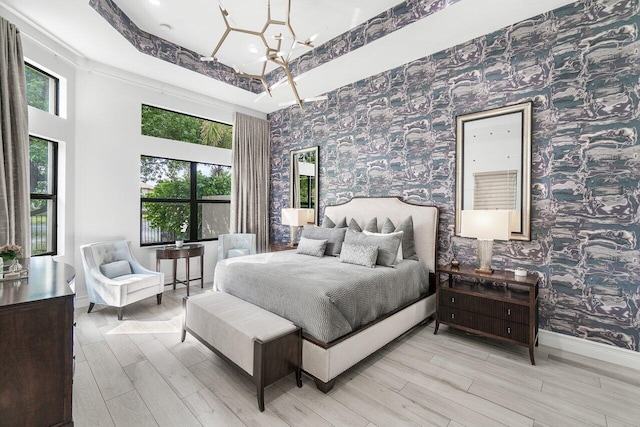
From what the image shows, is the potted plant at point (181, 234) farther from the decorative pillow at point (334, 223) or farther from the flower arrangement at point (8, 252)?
the flower arrangement at point (8, 252)

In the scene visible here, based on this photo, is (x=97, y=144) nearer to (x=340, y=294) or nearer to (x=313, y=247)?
(x=313, y=247)

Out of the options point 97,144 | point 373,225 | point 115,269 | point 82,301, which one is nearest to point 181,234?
point 115,269

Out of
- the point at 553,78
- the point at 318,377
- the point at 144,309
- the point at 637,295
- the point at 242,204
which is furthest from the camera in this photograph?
the point at 242,204

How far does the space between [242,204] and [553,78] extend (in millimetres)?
4726

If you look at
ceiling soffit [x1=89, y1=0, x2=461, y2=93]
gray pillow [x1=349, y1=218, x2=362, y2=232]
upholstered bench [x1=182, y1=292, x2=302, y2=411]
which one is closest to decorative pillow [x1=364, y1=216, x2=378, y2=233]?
gray pillow [x1=349, y1=218, x2=362, y2=232]

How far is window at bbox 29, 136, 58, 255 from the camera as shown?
341 cm

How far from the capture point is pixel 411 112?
3.86 m

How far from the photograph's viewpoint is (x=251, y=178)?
5.59 m

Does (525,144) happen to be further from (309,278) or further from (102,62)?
(102,62)

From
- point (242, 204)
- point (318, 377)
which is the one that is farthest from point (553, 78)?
point (242, 204)

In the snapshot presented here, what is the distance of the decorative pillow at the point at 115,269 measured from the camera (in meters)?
3.66

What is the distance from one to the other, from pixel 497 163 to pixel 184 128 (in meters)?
4.70

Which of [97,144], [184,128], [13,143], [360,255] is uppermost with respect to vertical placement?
[184,128]

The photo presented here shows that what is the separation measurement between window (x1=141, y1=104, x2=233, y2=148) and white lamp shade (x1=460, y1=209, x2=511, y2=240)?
434cm
